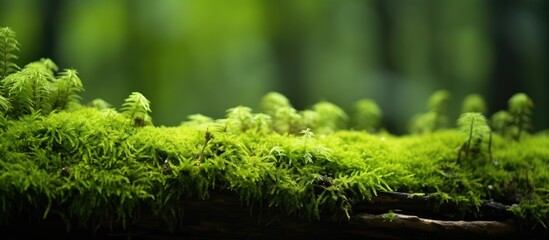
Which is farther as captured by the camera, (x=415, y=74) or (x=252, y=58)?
(x=415, y=74)

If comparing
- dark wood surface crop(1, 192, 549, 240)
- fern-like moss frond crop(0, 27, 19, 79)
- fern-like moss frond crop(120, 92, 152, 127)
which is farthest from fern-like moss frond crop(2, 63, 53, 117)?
dark wood surface crop(1, 192, 549, 240)

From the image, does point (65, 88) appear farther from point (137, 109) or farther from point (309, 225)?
point (309, 225)

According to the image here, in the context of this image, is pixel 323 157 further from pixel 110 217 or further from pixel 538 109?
pixel 538 109

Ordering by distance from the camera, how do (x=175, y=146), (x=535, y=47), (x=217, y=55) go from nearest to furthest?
(x=175, y=146), (x=217, y=55), (x=535, y=47)

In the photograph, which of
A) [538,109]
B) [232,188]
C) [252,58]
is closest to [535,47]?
[538,109]

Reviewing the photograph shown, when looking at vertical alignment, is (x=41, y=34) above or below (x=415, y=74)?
below

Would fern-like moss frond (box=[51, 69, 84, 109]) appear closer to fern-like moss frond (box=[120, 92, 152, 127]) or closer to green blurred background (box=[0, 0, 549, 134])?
fern-like moss frond (box=[120, 92, 152, 127])

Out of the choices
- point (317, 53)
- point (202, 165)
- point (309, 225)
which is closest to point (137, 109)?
point (202, 165)
